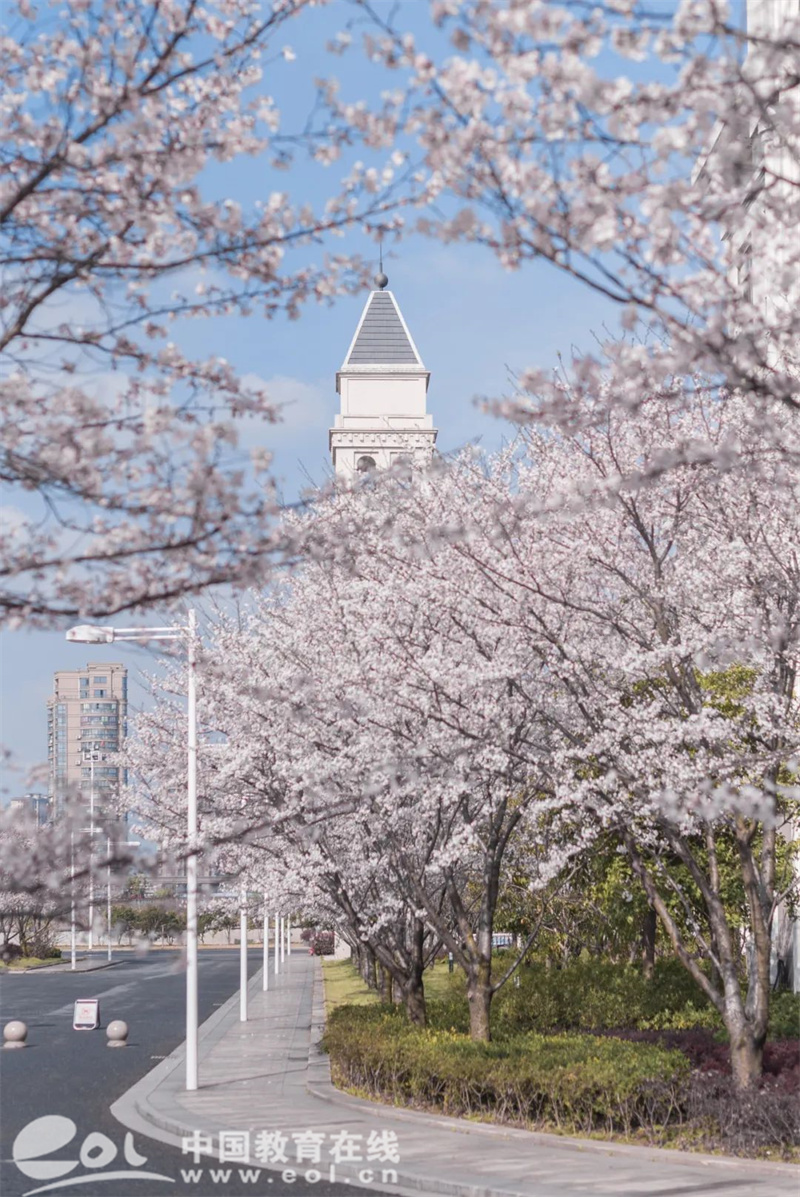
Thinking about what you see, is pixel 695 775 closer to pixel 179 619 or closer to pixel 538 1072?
pixel 538 1072

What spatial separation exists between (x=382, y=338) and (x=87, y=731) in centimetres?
4295

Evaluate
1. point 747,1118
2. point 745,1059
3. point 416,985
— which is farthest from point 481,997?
point 747,1118

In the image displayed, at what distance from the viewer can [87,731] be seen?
102 metres

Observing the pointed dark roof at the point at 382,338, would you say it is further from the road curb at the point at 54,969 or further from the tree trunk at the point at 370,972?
the tree trunk at the point at 370,972

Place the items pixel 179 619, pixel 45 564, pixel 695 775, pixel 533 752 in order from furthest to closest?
pixel 179 619
pixel 533 752
pixel 695 775
pixel 45 564

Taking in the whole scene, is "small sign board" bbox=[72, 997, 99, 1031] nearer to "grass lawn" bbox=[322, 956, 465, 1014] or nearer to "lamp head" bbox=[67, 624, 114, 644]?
"grass lawn" bbox=[322, 956, 465, 1014]

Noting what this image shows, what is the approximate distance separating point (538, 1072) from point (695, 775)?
13.8ft

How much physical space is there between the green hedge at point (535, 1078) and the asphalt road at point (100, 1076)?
114 inches

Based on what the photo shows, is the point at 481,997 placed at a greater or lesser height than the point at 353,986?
greater

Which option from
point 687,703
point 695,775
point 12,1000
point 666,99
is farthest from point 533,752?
point 12,1000

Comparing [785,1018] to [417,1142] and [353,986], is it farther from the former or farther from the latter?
[353,986]

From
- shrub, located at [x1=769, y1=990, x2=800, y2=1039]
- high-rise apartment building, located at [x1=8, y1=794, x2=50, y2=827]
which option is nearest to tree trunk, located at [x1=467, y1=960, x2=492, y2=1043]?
shrub, located at [x1=769, y1=990, x2=800, y2=1039]

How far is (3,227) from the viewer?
5.60 meters

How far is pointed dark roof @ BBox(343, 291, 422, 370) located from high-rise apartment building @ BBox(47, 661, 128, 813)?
21372 mm
